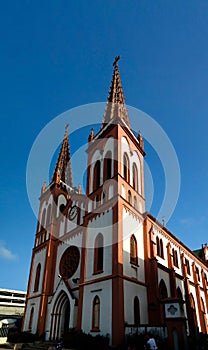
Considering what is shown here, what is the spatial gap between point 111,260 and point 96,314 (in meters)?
3.38

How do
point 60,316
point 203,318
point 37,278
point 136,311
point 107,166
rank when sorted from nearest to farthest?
point 136,311 → point 60,316 → point 107,166 → point 37,278 → point 203,318

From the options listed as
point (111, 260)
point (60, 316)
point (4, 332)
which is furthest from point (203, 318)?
point (4, 332)

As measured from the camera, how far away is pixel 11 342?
67.6 ft

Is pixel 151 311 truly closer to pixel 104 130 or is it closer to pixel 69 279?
pixel 69 279

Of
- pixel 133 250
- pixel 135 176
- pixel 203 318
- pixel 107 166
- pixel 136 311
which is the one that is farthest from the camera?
pixel 203 318

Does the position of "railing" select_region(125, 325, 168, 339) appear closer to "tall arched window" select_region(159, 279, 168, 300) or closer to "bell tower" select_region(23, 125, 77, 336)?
"tall arched window" select_region(159, 279, 168, 300)

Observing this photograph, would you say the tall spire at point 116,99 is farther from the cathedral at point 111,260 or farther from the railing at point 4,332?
the railing at point 4,332

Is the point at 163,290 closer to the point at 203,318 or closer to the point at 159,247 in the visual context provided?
the point at 159,247

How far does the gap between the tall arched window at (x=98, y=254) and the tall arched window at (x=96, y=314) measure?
5.98 ft

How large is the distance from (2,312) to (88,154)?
5210 centimetres

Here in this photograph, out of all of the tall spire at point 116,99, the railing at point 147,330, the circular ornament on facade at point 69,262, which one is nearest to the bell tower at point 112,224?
the railing at point 147,330

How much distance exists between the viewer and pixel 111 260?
1666cm

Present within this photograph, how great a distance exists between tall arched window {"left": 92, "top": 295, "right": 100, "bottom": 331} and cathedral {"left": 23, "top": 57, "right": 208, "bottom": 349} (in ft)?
0.19

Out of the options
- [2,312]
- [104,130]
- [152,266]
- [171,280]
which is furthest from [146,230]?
[2,312]
